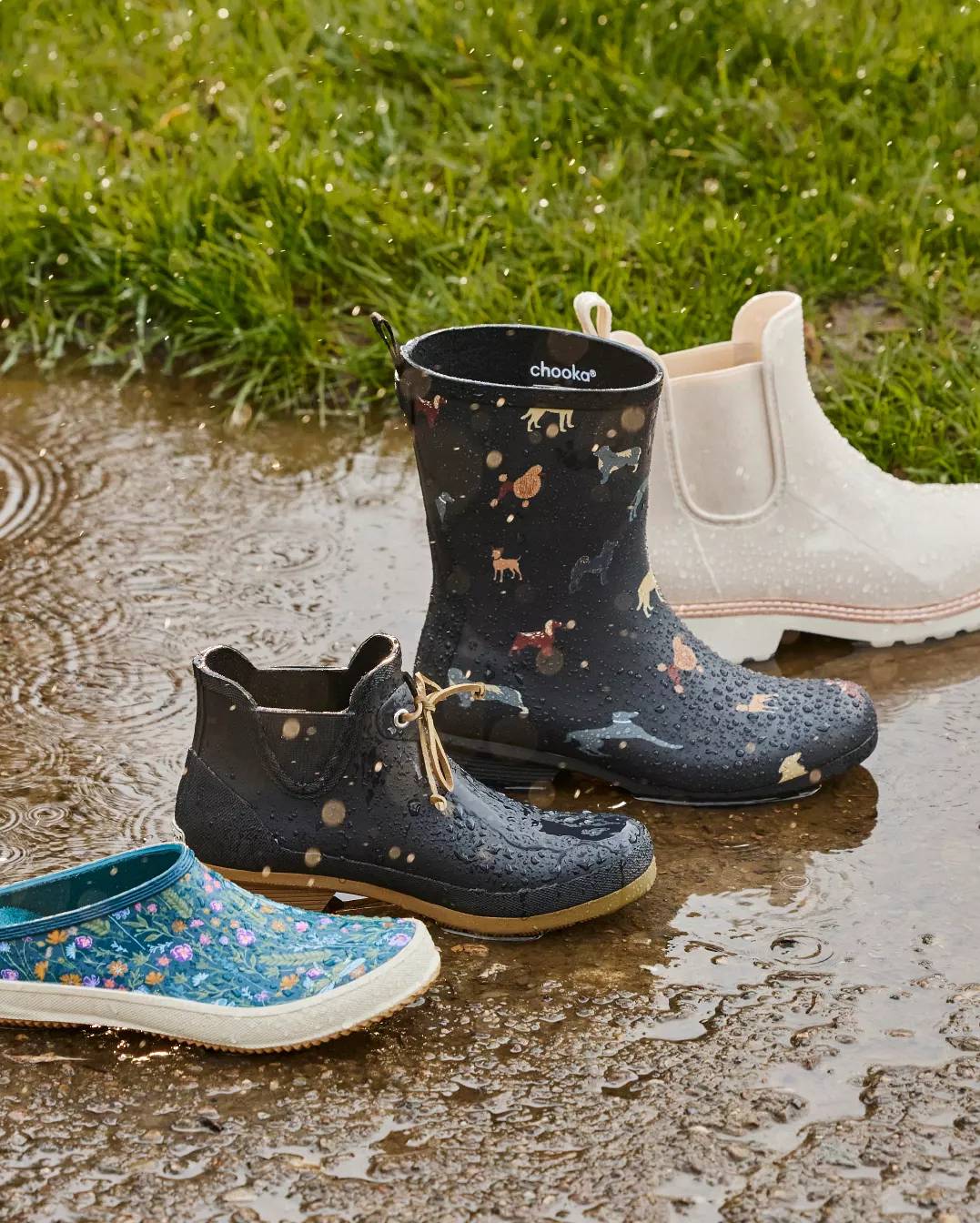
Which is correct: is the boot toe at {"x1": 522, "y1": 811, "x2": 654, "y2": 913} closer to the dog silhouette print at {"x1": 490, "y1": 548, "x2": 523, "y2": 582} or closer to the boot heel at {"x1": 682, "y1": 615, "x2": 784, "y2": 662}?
the dog silhouette print at {"x1": 490, "y1": 548, "x2": 523, "y2": 582}

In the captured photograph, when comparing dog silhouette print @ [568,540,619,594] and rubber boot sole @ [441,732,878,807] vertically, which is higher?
dog silhouette print @ [568,540,619,594]

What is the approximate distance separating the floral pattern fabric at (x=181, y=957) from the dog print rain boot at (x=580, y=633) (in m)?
0.58

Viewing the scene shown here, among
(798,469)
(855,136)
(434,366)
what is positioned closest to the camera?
(434,366)

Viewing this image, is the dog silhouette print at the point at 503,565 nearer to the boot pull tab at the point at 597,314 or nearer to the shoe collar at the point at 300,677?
the shoe collar at the point at 300,677

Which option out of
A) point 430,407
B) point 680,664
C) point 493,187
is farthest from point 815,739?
point 493,187

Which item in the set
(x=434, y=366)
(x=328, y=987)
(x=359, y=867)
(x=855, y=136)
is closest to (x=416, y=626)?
(x=434, y=366)

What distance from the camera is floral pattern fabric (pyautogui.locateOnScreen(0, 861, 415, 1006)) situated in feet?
5.95

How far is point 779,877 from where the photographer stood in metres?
2.18

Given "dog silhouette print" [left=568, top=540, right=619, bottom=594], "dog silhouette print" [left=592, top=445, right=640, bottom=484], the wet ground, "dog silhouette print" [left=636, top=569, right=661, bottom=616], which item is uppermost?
"dog silhouette print" [left=592, top=445, right=640, bottom=484]

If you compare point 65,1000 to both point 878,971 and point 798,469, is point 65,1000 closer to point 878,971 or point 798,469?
point 878,971

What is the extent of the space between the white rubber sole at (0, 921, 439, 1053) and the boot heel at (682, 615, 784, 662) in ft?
3.43

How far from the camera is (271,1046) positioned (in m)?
1.81

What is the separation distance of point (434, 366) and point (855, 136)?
89.3 inches

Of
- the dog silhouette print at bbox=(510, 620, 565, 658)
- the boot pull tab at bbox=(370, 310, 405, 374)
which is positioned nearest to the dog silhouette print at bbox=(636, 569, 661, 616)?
the dog silhouette print at bbox=(510, 620, 565, 658)
